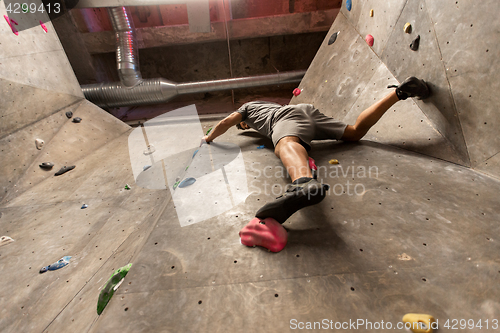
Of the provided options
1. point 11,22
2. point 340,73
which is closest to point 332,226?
point 340,73

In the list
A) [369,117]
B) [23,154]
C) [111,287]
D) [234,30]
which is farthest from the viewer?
[234,30]

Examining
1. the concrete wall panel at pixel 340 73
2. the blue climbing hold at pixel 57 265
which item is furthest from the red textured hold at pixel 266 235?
the concrete wall panel at pixel 340 73

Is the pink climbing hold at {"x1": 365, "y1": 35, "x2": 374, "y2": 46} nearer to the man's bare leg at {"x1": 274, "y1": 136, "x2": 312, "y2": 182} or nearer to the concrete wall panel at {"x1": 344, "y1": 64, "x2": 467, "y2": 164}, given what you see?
the concrete wall panel at {"x1": 344, "y1": 64, "x2": 467, "y2": 164}

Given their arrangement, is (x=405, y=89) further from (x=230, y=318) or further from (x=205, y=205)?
(x=230, y=318)

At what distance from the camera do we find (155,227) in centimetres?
132

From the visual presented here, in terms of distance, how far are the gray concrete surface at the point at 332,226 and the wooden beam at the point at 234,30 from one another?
93.3 inches

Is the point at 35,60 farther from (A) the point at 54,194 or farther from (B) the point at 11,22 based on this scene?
(A) the point at 54,194

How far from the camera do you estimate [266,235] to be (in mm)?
1061

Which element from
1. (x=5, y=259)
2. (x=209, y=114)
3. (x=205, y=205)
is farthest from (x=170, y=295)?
(x=209, y=114)

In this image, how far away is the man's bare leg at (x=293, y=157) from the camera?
1330 mm

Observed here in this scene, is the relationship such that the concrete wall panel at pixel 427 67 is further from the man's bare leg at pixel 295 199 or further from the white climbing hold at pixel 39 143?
the white climbing hold at pixel 39 143

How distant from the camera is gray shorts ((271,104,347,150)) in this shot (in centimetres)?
172

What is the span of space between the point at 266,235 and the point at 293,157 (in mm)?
557

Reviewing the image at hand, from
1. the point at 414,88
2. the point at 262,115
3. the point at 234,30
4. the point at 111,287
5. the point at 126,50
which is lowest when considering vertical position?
the point at 111,287
